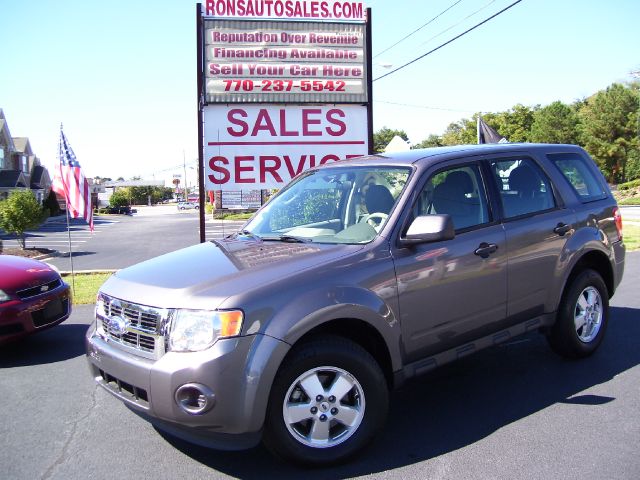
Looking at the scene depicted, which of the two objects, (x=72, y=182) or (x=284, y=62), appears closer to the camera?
(x=284, y=62)

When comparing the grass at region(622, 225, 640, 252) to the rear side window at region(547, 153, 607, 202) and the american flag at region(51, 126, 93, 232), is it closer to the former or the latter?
the rear side window at region(547, 153, 607, 202)

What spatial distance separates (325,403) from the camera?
327cm

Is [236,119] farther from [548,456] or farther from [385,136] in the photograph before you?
[385,136]

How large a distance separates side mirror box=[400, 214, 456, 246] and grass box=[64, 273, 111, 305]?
21.4 feet

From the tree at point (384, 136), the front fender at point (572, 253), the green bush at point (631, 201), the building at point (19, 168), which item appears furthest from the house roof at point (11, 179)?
the front fender at point (572, 253)

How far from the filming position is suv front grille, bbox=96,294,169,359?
3.11 metres

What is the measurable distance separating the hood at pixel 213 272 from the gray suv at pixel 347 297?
2cm

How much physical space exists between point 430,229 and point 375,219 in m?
0.52

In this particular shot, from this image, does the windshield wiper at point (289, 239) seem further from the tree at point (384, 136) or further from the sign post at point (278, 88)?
the tree at point (384, 136)

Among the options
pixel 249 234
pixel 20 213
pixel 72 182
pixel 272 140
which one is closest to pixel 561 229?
pixel 249 234

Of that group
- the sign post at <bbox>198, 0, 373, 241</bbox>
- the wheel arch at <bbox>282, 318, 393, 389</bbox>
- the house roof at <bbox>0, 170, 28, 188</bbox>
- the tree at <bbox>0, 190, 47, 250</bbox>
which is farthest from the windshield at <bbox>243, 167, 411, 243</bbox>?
the house roof at <bbox>0, 170, 28, 188</bbox>

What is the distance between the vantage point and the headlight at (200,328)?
2975 mm

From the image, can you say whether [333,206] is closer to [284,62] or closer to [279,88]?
[279,88]

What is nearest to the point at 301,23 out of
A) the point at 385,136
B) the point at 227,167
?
the point at 227,167
